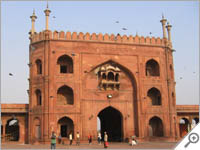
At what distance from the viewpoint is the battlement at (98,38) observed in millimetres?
23078

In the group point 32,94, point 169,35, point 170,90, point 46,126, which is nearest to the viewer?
point 46,126

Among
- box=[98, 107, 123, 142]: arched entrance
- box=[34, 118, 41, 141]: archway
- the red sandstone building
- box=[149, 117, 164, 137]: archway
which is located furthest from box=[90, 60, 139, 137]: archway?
box=[34, 118, 41, 141]: archway

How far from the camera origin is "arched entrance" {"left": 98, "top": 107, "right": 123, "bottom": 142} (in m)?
25.5

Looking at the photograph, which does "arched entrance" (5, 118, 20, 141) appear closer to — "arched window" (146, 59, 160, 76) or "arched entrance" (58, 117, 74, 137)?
"arched entrance" (58, 117, 74, 137)

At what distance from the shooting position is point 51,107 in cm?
2169

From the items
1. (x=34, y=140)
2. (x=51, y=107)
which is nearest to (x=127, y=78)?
(x=51, y=107)

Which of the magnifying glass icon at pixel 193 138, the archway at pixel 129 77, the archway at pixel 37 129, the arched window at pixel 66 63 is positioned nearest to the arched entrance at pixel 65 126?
the archway at pixel 37 129

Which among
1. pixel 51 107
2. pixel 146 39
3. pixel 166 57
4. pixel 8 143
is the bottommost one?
pixel 8 143

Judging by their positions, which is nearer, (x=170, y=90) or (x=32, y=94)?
(x=32, y=94)

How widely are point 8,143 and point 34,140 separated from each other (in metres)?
2.31

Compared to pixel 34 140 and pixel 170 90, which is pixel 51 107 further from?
pixel 170 90

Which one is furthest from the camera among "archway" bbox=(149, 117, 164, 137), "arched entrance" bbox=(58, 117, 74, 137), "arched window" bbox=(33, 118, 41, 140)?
"archway" bbox=(149, 117, 164, 137)

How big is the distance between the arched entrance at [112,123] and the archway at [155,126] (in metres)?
2.65

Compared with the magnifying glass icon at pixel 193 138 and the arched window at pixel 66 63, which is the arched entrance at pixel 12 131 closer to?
the arched window at pixel 66 63
